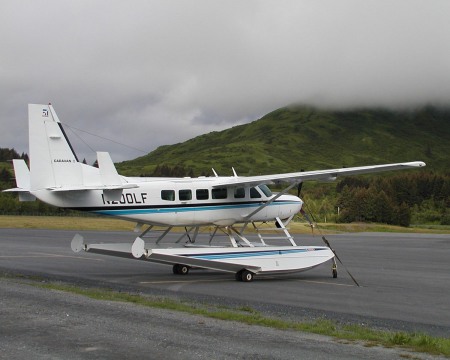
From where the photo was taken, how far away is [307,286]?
1777 cm

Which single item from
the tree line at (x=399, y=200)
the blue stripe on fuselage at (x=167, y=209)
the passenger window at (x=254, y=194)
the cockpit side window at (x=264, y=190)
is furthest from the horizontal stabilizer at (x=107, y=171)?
the tree line at (x=399, y=200)

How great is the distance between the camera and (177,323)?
33.9 ft

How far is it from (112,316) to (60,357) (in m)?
3.18

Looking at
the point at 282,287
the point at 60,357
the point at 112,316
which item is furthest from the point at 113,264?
the point at 60,357

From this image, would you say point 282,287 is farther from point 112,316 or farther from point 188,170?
point 188,170

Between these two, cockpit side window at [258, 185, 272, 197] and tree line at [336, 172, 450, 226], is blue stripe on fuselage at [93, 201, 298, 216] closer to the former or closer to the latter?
cockpit side window at [258, 185, 272, 197]

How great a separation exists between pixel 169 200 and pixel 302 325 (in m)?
9.47

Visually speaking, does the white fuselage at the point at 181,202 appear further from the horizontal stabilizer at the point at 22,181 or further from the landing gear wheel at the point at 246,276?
the landing gear wheel at the point at 246,276

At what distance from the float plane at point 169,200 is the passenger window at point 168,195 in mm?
34

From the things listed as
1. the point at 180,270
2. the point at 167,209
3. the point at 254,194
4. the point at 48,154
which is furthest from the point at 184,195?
the point at 48,154

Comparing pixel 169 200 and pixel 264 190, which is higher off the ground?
pixel 264 190

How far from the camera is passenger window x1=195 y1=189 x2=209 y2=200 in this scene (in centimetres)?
1972

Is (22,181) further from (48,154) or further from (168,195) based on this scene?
(168,195)

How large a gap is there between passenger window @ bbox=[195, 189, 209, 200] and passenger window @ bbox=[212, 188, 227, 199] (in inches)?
10.6
